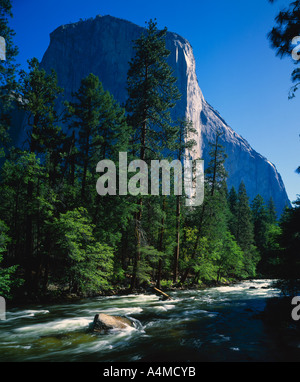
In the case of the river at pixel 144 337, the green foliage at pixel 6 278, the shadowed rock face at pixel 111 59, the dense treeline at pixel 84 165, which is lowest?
the river at pixel 144 337

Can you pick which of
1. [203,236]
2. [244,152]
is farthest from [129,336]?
[244,152]

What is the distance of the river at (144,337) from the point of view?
6.17 metres

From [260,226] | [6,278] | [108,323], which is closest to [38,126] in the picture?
[6,278]

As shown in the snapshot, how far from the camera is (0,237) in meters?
10.9

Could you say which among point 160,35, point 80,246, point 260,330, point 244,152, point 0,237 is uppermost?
point 244,152

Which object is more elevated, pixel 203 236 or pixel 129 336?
pixel 203 236

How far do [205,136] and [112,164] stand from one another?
459 feet

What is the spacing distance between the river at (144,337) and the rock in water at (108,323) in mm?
246

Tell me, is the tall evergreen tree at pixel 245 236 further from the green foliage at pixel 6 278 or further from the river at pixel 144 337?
the green foliage at pixel 6 278

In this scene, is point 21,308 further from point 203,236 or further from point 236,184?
point 236,184

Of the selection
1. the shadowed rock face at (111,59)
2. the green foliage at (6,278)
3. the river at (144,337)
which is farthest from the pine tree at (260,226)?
the shadowed rock face at (111,59)
